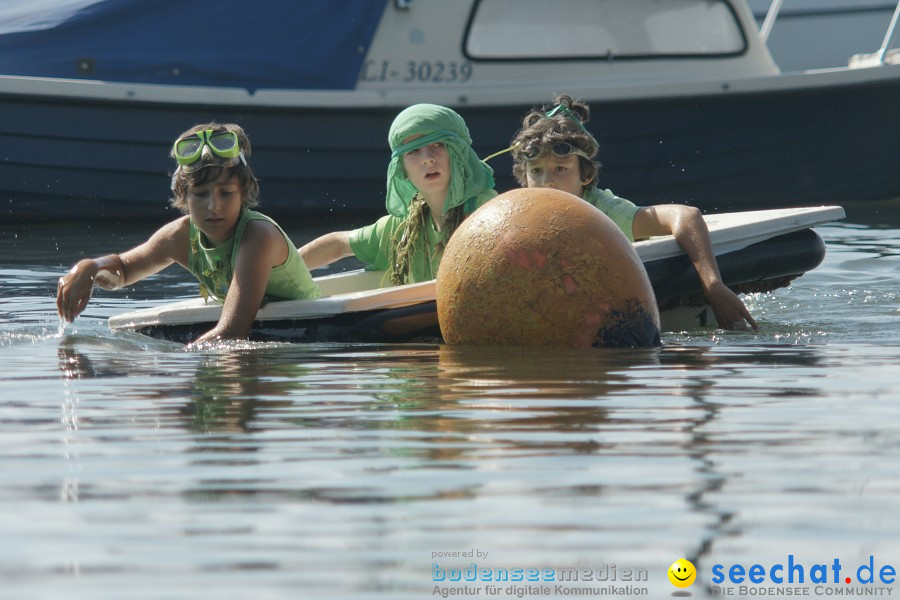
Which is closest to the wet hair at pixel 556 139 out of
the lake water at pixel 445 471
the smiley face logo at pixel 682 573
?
the lake water at pixel 445 471

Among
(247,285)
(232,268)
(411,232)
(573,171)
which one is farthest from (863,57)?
(247,285)

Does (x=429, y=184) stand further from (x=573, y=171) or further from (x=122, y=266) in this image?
(x=122, y=266)

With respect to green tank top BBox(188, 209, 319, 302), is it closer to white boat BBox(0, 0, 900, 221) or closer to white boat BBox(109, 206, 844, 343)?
white boat BBox(109, 206, 844, 343)

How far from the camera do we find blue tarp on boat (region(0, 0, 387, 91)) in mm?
12281

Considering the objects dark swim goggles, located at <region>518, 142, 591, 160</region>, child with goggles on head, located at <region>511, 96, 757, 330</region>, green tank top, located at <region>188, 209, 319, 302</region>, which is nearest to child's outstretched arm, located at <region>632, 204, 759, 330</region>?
child with goggles on head, located at <region>511, 96, 757, 330</region>

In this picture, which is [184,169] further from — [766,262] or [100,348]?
[766,262]

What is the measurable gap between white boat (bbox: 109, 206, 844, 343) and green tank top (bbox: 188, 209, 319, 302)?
13 cm

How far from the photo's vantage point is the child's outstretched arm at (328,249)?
779cm

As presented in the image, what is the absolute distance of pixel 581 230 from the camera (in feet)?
19.4

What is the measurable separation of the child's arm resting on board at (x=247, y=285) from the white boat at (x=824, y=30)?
14.8 meters

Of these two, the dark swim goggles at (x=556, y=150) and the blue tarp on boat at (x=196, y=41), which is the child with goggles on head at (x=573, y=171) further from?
the blue tarp on boat at (x=196, y=41)

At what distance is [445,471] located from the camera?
143 inches

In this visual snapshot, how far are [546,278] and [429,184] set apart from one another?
1.39 meters

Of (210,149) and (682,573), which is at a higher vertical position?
(210,149)
